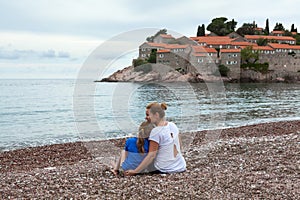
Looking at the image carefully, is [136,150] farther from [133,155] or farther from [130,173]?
[130,173]

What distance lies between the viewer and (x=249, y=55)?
107312mm

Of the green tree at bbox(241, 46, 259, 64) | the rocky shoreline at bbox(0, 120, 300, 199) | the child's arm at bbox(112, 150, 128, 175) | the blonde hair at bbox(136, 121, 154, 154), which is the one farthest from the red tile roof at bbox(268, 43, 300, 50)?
A: the blonde hair at bbox(136, 121, 154, 154)

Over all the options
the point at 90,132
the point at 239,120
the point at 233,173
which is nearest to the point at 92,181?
the point at 233,173

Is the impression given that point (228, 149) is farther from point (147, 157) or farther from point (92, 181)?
point (92, 181)

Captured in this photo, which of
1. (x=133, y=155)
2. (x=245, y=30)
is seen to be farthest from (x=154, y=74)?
(x=245, y=30)

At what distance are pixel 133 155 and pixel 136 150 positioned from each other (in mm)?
145

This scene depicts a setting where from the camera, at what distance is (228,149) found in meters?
10.5

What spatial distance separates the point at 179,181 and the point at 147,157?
0.89 meters

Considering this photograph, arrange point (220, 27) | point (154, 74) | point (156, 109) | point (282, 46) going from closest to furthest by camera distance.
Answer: point (156, 109), point (154, 74), point (282, 46), point (220, 27)

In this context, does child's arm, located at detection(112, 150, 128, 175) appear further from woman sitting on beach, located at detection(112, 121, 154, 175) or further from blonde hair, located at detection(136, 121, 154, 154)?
blonde hair, located at detection(136, 121, 154, 154)

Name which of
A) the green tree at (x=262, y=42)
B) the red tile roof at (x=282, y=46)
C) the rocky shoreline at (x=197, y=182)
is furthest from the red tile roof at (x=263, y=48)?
the rocky shoreline at (x=197, y=182)

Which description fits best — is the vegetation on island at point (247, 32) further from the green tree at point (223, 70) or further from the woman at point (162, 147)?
the woman at point (162, 147)

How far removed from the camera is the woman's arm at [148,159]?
691cm

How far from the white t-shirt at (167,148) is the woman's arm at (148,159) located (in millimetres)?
115
